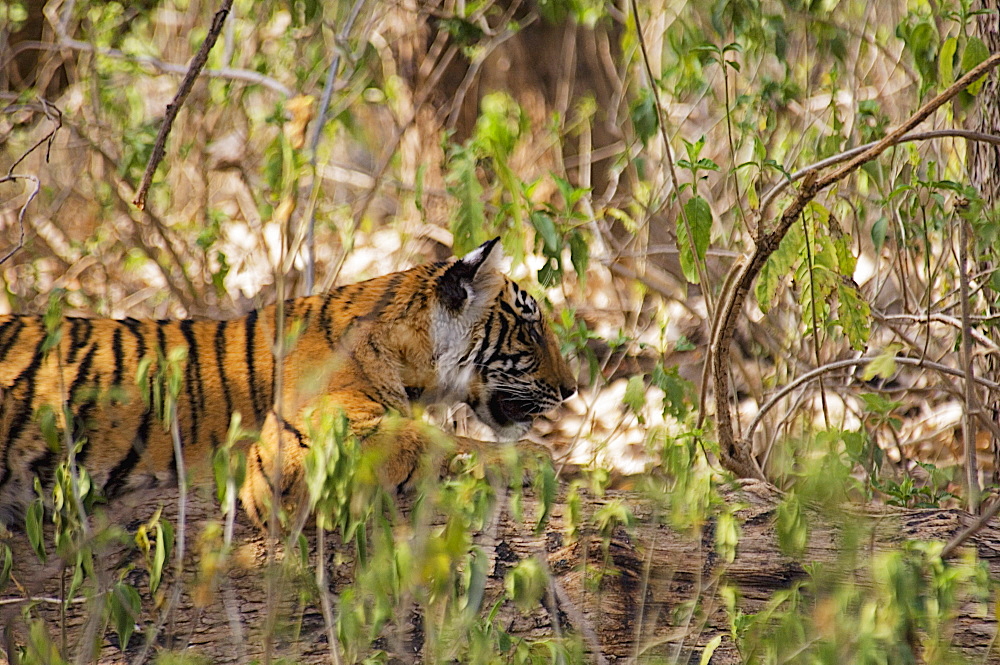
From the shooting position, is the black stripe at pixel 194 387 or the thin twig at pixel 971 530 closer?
the thin twig at pixel 971 530

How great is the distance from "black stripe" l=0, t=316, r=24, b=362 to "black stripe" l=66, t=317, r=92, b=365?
0.55ft

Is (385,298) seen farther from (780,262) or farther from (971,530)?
(971,530)

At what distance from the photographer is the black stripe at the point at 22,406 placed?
3320 mm

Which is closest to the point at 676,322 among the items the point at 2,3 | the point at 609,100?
the point at 609,100

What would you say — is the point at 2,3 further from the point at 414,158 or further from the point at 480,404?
the point at 480,404

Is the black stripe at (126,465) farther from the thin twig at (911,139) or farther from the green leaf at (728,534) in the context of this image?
the thin twig at (911,139)

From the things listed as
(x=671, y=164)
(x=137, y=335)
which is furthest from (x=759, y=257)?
(x=137, y=335)

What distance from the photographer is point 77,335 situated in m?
3.66

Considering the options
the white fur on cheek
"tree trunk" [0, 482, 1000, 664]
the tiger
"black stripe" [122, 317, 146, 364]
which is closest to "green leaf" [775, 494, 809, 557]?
"tree trunk" [0, 482, 1000, 664]

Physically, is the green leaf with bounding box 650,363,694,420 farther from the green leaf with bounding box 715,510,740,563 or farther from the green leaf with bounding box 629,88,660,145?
the green leaf with bounding box 715,510,740,563

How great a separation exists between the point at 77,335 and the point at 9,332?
0.22 metres

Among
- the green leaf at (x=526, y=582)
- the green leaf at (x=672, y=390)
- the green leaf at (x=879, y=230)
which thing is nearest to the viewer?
the green leaf at (x=526, y=582)

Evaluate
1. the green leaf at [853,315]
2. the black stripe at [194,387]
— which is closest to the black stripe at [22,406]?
the black stripe at [194,387]

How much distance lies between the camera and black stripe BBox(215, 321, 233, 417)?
11.5 feet
